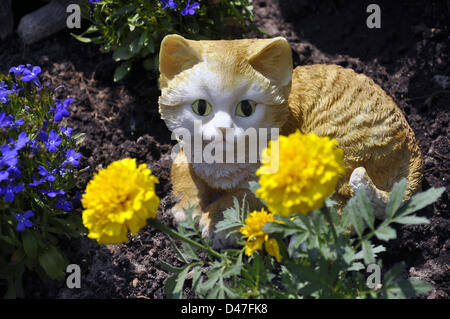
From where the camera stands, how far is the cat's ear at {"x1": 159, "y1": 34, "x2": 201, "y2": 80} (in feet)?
6.50

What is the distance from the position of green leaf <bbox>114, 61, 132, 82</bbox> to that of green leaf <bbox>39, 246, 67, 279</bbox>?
1.05 metres

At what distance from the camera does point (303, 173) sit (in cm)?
138

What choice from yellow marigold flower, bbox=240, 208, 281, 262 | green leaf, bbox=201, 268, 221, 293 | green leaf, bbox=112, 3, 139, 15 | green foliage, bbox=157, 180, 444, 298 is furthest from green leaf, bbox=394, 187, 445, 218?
green leaf, bbox=112, 3, 139, 15

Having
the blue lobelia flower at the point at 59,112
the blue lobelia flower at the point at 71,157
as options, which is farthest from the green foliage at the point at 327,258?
the blue lobelia flower at the point at 59,112

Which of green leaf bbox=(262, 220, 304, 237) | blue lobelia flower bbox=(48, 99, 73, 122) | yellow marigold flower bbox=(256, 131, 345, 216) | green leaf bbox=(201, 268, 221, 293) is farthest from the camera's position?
blue lobelia flower bbox=(48, 99, 73, 122)

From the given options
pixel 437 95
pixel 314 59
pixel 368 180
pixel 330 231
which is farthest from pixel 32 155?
pixel 437 95

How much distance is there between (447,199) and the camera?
2.55 meters

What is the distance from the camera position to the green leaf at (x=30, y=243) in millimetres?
2129

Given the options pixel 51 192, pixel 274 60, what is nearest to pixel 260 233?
pixel 274 60

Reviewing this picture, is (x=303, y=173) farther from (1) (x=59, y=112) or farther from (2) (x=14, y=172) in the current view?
(1) (x=59, y=112)

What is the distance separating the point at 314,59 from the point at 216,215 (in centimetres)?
129

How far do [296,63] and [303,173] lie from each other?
187 cm

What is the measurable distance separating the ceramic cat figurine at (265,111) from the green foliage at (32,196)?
1.68 ft

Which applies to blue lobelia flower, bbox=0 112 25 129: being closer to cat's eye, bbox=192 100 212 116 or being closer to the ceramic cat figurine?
the ceramic cat figurine
